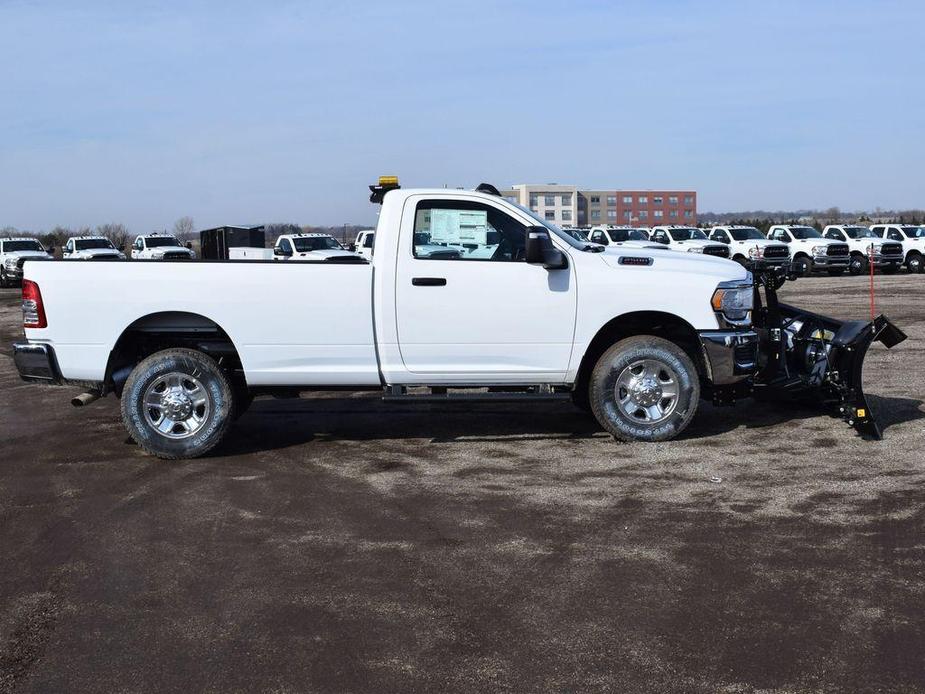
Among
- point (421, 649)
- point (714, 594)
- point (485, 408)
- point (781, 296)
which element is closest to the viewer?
point (421, 649)

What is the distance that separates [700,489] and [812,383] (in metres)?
2.33

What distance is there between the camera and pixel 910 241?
129ft

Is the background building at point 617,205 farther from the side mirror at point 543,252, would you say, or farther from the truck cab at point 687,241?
the side mirror at point 543,252

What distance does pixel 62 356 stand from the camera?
26.7ft

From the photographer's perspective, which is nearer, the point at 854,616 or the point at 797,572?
the point at 854,616

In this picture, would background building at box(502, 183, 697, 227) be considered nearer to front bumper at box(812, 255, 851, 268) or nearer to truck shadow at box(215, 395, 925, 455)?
front bumper at box(812, 255, 851, 268)

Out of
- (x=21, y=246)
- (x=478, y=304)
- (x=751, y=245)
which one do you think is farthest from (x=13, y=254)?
(x=478, y=304)

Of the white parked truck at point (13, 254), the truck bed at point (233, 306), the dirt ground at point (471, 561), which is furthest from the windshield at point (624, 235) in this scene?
the truck bed at point (233, 306)

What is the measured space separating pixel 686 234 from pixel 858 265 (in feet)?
22.2

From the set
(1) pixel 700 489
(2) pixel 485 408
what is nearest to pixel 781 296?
(2) pixel 485 408

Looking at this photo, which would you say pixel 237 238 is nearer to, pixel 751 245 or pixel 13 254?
pixel 751 245

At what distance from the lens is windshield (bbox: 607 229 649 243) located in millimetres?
39812

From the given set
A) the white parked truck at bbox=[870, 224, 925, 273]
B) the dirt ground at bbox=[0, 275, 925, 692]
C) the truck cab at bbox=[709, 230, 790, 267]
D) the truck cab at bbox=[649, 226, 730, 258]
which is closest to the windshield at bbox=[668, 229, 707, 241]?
the truck cab at bbox=[649, 226, 730, 258]

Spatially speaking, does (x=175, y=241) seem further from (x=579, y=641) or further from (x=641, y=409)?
(x=579, y=641)
